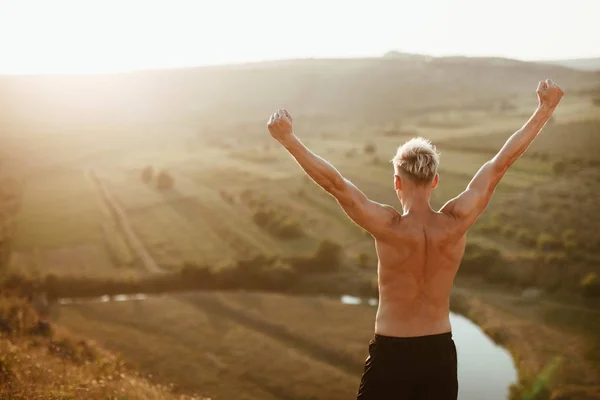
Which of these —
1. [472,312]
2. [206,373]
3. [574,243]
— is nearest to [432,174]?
[206,373]

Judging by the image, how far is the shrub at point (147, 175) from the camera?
64438mm

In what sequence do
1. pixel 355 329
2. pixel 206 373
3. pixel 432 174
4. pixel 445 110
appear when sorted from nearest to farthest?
pixel 432 174 < pixel 206 373 < pixel 355 329 < pixel 445 110

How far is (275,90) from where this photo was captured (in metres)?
139

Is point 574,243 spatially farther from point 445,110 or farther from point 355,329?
point 445,110

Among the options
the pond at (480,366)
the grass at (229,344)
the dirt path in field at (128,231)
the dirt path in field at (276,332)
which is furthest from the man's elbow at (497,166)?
the dirt path in field at (128,231)

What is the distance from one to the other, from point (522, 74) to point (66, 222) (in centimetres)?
9036

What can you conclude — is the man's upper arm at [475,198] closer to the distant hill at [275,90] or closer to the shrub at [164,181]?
the shrub at [164,181]

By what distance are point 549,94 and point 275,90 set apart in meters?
137

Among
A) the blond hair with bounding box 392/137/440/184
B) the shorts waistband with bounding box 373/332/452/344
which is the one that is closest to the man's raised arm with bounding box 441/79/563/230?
the blond hair with bounding box 392/137/440/184

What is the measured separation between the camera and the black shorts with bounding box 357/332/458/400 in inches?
158

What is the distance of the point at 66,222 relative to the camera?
168 feet

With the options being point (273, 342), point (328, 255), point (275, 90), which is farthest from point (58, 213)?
point (275, 90)

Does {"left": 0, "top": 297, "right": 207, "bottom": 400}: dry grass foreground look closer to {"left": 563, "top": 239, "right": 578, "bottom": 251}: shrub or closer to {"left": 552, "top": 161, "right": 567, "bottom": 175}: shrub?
{"left": 563, "top": 239, "right": 578, "bottom": 251}: shrub

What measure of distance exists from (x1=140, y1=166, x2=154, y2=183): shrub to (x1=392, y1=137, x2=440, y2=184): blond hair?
62.8 m
